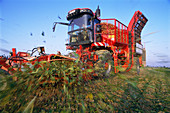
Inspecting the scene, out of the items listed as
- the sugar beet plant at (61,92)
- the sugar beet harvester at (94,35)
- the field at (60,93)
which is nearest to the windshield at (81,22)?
the sugar beet harvester at (94,35)

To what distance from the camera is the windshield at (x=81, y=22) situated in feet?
15.6

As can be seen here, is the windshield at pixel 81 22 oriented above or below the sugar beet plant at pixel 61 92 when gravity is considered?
above

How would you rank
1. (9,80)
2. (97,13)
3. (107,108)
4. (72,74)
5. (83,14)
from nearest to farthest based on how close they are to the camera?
(9,80), (107,108), (72,74), (97,13), (83,14)

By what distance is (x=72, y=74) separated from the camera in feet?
4.67

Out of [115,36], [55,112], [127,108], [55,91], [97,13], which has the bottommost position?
[127,108]

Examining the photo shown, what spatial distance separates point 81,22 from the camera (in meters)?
4.91

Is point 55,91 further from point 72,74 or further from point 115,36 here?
point 115,36

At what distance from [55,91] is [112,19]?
14.0ft

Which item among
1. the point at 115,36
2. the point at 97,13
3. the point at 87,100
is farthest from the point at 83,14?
the point at 87,100

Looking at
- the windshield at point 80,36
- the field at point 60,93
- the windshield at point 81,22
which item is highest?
the windshield at point 81,22

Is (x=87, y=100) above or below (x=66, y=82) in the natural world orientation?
below

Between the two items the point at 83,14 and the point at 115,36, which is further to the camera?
the point at 83,14

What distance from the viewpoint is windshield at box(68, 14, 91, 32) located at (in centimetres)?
475

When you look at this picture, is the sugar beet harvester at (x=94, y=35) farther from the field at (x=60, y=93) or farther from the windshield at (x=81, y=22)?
the field at (x=60, y=93)
